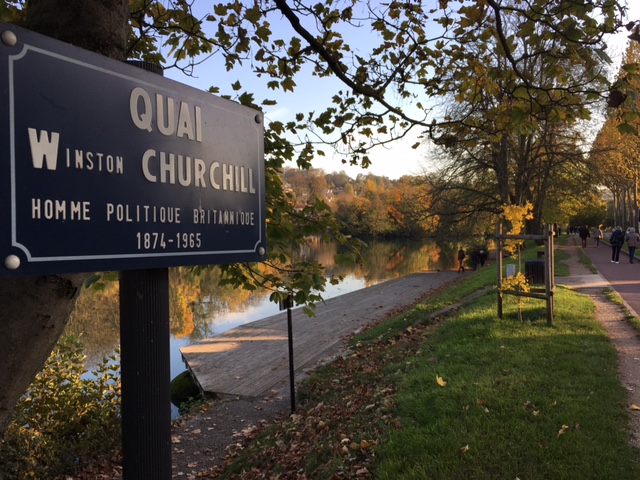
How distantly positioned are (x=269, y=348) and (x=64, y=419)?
6340 millimetres

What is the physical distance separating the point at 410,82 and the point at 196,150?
416 cm

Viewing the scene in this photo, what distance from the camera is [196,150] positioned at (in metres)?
1.64

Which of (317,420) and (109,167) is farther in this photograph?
(317,420)

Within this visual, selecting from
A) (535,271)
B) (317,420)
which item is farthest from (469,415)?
(535,271)

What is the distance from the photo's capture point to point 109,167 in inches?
54.4

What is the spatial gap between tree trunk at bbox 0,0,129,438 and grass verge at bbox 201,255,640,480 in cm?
280

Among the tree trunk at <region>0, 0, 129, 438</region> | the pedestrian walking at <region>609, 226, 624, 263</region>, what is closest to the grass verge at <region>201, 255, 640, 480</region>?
the tree trunk at <region>0, 0, 129, 438</region>

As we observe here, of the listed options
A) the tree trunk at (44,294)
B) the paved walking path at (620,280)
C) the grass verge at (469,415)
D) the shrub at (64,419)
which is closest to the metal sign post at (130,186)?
the tree trunk at (44,294)

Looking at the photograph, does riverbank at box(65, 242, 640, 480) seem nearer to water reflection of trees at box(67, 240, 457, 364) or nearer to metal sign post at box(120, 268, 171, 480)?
water reflection of trees at box(67, 240, 457, 364)

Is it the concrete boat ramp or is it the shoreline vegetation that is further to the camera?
the concrete boat ramp

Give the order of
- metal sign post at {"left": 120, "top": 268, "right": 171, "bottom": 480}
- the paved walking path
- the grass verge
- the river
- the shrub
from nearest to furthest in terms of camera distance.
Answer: metal sign post at {"left": 120, "top": 268, "right": 171, "bottom": 480}, the grass verge, the shrub, the paved walking path, the river

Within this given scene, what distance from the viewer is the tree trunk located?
1.67 meters

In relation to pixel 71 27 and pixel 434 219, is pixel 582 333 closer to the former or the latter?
pixel 71 27

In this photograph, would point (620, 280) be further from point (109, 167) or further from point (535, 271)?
point (109, 167)
